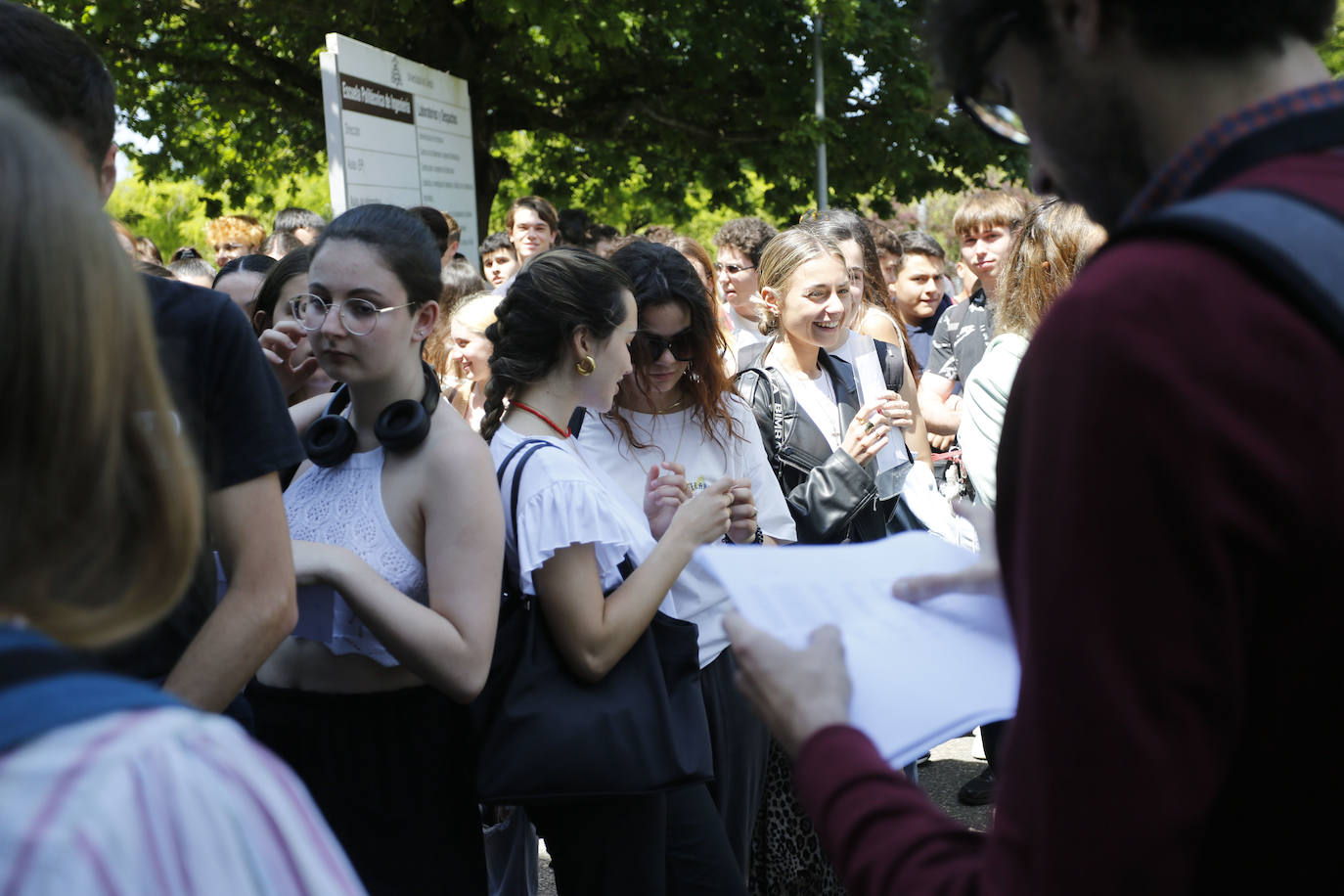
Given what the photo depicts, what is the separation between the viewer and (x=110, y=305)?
87cm

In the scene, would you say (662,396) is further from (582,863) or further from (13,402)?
(13,402)

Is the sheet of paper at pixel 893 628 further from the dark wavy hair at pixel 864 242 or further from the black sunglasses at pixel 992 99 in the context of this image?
the dark wavy hair at pixel 864 242

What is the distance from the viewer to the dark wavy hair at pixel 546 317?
288cm

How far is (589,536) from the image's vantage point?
2.50 meters

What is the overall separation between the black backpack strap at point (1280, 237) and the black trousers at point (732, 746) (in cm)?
243

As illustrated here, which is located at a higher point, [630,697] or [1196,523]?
[1196,523]

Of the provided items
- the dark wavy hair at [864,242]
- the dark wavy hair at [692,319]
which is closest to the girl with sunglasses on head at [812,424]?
the dark wavy hair at [692,319]

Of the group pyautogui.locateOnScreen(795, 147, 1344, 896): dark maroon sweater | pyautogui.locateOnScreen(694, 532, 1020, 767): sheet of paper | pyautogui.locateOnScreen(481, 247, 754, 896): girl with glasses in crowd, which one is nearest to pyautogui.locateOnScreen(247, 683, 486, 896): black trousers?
pyautogui.locateOnScreen(481, 247, 754, 896): girl with glasses in crowd

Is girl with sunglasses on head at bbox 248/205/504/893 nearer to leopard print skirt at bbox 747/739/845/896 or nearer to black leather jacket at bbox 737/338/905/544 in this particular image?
leopard print skirt at bbox 747/739/845/896

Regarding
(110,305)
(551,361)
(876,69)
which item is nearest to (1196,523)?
(110,305)

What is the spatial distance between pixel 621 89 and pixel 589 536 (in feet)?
41.7

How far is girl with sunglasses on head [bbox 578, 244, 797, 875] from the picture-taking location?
318 centimetres

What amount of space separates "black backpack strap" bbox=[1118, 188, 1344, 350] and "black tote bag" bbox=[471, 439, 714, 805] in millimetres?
1807

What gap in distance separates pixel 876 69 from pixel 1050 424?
14.0 metres
